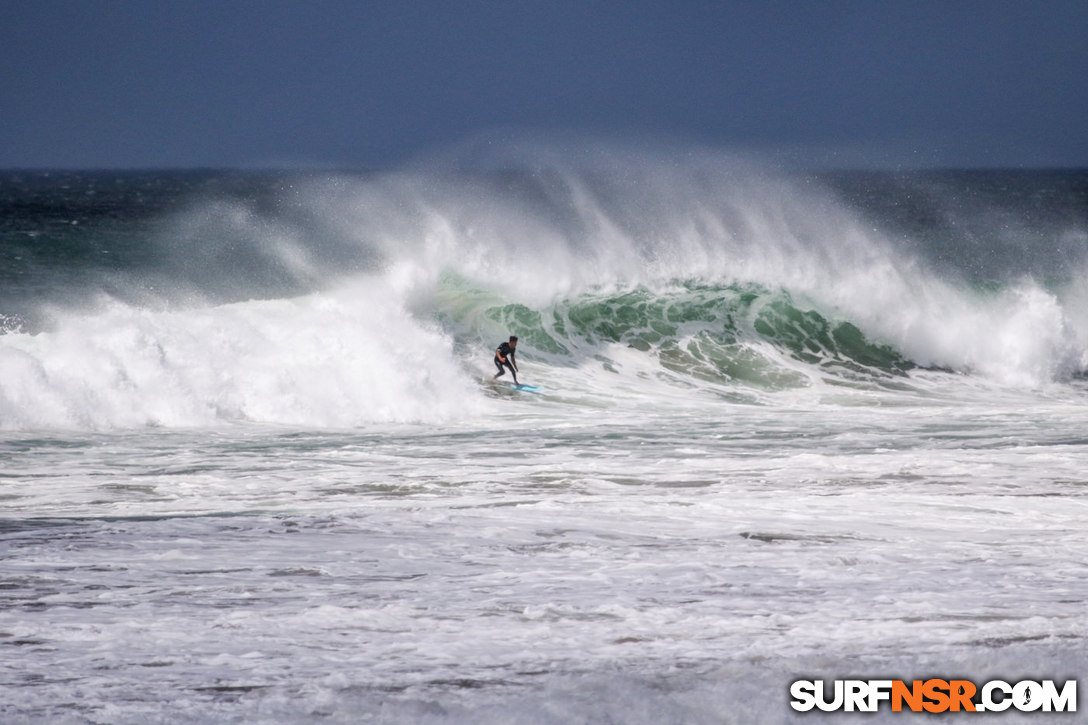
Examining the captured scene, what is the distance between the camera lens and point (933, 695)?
4891 millimetres

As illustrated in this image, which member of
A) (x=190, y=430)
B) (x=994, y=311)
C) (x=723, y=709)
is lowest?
(x=723, y=709)

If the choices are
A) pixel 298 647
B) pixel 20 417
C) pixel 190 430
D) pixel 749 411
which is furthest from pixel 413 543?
pixel 749 411

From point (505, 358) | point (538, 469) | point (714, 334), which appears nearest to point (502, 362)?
point (505, 358)

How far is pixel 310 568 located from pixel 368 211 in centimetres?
2114

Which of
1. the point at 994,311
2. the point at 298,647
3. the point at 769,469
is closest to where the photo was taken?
the point at 298,647

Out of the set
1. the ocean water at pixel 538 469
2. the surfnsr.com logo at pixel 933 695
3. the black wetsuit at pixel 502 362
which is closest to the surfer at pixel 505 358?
the black wetsuit at pixel 502 362

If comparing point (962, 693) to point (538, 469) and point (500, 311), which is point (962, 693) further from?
point (500, 311)

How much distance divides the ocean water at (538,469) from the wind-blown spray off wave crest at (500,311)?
3.0 inches

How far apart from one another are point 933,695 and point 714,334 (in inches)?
597

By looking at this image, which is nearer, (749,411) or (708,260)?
(749,411)

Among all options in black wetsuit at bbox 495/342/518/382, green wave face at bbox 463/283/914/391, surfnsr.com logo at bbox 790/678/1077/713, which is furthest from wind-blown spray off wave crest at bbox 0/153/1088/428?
surfnsr.com logo at bbox 790/678/1077/713

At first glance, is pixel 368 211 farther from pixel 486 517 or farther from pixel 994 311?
pixel 486 517

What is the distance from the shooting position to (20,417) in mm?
12930

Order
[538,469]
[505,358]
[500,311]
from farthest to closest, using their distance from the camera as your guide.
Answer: [500,311]
[505,358]
[538,469]
